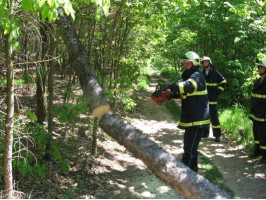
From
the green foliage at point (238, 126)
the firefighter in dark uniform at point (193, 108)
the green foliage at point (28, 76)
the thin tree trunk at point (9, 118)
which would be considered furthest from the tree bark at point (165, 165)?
the green foliage at point (238, 126)

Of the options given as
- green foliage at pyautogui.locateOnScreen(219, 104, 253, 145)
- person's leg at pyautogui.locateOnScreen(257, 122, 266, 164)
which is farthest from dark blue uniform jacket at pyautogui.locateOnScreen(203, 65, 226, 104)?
person's leg at pyautogui.locateOnScreen(257, 122, 266, 164)

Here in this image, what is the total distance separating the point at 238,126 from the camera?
813cm

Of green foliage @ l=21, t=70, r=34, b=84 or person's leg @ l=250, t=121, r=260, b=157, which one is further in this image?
person's leg @ l=250, t=121, r=260, b=157

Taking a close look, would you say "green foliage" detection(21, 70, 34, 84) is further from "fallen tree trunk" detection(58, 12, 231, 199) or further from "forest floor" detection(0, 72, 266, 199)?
"forest floor" detection(0, 72, 266, 199)

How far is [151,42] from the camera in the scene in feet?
34.5

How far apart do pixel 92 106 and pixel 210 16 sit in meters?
9.61

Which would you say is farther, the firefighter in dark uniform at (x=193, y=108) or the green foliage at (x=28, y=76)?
the firefighter in dark uniform at (x=193, y=108)

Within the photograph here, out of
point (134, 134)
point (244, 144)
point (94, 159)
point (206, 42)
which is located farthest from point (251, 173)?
point (206, 42)

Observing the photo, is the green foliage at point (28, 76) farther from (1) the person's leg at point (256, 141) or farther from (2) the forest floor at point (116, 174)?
(1) the person's leg at point (256, 141)

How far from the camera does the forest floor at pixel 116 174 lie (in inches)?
197

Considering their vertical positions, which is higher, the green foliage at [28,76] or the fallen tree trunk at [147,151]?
the green foliage at [28,76]

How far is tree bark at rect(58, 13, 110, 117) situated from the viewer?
119 inches

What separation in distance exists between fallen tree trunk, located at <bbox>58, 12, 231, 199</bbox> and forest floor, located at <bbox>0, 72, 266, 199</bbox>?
187 cm

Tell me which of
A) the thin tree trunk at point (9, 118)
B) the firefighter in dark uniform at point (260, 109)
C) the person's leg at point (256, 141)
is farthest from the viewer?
the person's leg at point (256, 141)
